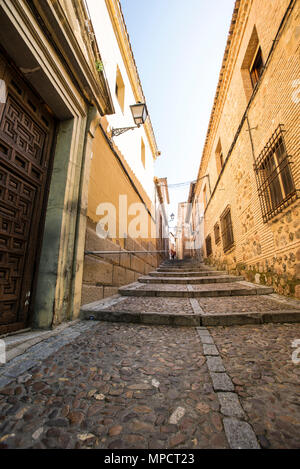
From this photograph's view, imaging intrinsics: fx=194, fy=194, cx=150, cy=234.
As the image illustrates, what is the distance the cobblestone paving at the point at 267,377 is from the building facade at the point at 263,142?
1918 millimetres

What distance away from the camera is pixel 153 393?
1278 mm

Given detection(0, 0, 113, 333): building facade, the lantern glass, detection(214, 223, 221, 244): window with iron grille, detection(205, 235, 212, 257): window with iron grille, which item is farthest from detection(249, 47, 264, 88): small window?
detection(205, 235, 212, 257): window with iron grille

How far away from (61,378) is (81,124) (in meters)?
3.40

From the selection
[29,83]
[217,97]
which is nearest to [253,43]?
[217,97]

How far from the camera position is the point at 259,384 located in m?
1.32

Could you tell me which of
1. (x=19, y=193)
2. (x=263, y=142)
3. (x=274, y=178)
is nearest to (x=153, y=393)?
(x=19, y=193)

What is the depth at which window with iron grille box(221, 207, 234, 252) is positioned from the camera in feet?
24.1

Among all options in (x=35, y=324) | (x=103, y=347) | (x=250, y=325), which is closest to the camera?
(x=103, y=347)

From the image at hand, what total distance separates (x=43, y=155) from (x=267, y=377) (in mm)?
3454

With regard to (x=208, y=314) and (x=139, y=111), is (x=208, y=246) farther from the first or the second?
(x=208, y=314)

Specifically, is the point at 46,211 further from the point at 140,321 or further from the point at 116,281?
the point at 116,281

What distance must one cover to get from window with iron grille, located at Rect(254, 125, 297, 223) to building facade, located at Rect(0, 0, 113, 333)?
144 inches

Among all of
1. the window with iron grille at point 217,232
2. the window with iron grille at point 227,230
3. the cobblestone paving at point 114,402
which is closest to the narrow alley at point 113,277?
the cobblestone paving at point 114,402

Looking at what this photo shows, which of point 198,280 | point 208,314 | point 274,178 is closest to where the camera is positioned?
point 208,314
